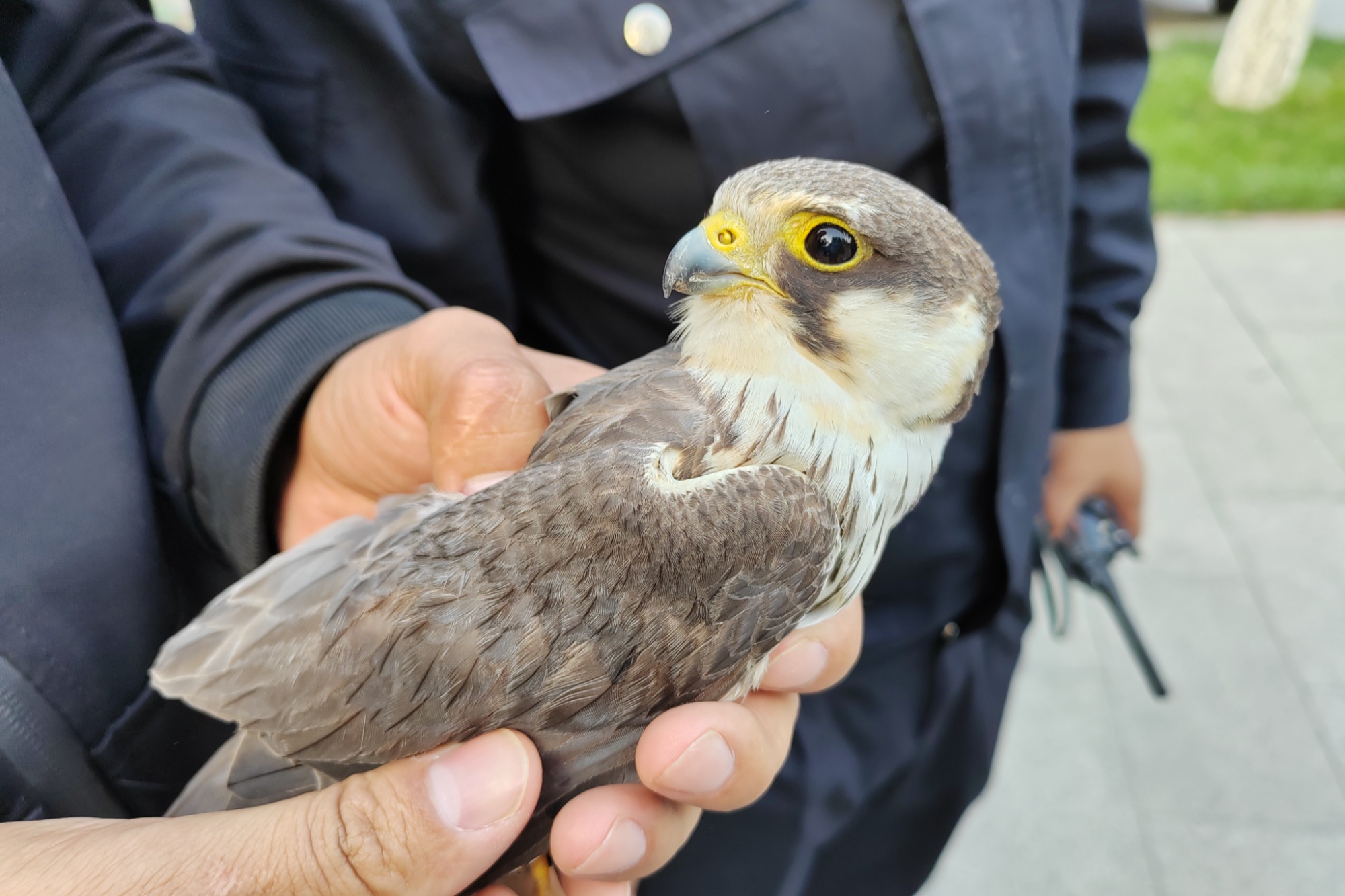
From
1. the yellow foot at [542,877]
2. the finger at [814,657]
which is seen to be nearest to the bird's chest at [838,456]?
the finger at [814,657]

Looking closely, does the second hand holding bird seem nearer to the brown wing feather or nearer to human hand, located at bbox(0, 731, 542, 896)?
the brown wing feather

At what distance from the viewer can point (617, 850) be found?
6.09 feet

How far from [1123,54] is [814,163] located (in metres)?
1.66

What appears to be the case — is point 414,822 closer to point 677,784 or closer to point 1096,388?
point 677,784

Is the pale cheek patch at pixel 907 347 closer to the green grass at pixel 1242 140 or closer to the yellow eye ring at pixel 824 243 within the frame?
the yellow eye ring at pixel 824 243

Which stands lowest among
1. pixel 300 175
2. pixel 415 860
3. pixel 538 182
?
pixel 415 860

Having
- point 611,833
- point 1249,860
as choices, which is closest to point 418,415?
point 611,833

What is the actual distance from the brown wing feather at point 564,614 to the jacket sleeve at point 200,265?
2.01ft

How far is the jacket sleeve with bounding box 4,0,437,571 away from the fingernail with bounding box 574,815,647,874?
1170mm

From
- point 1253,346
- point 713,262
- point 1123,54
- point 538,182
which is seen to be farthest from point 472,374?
point 1253,346

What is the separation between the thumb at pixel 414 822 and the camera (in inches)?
62.7

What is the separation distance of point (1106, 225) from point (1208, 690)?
2.98 m

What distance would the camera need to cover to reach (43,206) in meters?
1.96

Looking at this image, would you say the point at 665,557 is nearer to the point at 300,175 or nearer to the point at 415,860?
the point at 415,860
